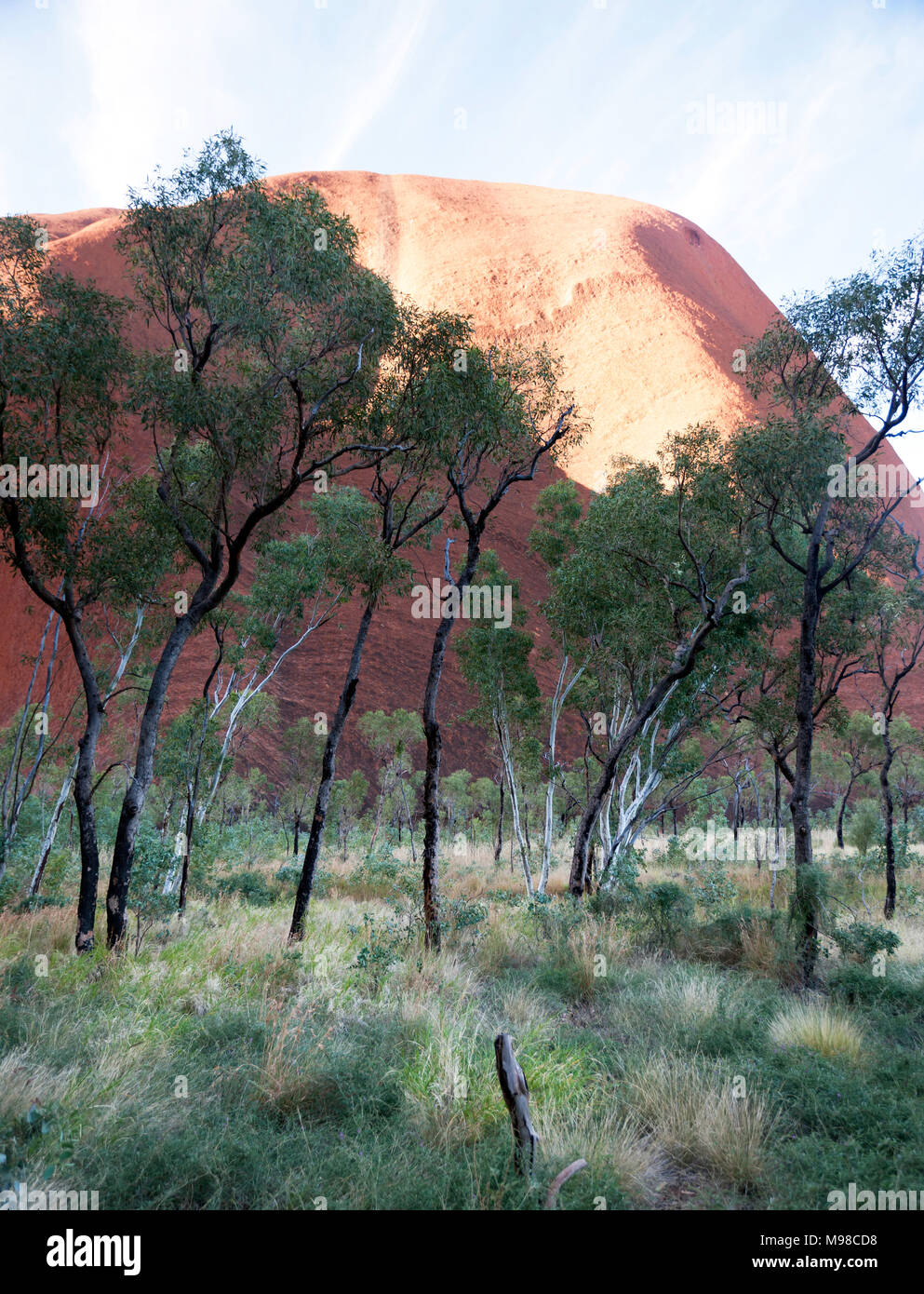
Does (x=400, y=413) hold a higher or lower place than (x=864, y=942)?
higher

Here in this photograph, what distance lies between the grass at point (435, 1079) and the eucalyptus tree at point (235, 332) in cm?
263

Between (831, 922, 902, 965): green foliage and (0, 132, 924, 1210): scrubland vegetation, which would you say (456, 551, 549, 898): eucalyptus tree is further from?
(831, 922, 902, 965): green foliage

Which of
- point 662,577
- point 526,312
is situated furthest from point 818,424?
point 526,312

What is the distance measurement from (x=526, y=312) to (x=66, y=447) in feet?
291

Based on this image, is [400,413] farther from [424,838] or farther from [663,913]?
[663,913]

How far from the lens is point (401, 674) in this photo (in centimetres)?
5838

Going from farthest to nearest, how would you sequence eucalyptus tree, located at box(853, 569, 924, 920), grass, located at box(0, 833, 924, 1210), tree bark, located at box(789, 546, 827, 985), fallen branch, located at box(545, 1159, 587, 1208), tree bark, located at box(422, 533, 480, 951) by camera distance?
eucalyptus tree, located at box(853, 569, 924, 920)
tree bark, located at box(422, 533, 480, 951)
tree bark, located at box(789, 546, 827, 985)
grass, located at box(0, 833, 924, 1210)
fallen branch, located at box(545, 1159, 587, 1208)

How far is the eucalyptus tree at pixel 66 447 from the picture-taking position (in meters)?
8.62

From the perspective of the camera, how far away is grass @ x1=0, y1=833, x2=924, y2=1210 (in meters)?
4.23

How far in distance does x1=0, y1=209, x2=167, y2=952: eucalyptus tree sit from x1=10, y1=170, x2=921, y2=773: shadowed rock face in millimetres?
39205

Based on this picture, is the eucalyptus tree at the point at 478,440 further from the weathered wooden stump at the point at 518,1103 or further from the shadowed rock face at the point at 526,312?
the shadowed rock face at the point at 526,312

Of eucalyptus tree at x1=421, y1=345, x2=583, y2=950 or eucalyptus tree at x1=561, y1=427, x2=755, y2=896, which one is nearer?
eucalyptus tree at x1=421, y1=345, x2=583, y2=950

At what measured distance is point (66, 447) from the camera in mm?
9781

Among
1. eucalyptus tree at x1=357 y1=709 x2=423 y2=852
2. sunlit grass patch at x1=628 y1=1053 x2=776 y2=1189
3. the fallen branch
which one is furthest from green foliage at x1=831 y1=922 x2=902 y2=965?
eucalyptus tree at x1=357 y1=709 x2=423 y2=852
